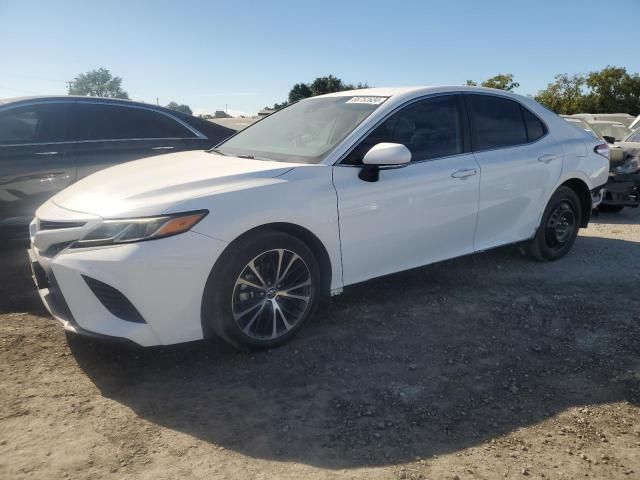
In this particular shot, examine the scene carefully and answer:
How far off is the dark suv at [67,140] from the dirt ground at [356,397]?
106 centimetres

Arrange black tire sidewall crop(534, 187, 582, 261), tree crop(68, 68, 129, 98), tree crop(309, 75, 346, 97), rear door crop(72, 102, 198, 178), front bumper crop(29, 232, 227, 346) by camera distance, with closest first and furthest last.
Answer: front bumper crop(29, 232, 227, 346), black tire sidewall crop(534, 187, 582, 261), rear door crop(72, 102, 198, 178), tree crop(309, 75, 346, 97), tree crop(68, 68, 129, 98)

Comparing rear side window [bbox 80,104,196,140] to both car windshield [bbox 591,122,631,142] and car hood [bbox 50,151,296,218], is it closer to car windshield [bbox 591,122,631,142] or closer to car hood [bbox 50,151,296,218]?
car hood [bbox 50,151,296,218]

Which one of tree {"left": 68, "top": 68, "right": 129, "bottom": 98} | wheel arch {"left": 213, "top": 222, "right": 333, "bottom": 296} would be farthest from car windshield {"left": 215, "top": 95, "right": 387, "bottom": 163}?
tree {"left": 68, "top": 68, "right": 129, "bottom": 98}

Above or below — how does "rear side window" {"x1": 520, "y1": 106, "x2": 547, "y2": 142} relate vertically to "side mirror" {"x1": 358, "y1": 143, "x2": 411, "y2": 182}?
above

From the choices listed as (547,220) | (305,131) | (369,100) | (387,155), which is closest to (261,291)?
(387,155)

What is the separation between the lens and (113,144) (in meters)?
5.31

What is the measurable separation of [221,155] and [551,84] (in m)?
38.6

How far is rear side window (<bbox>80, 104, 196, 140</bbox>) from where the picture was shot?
5297 millimetres

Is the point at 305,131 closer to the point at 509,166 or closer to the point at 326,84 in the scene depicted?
the point at 509,166

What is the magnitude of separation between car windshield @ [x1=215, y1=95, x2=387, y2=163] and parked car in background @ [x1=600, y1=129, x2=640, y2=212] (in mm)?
5166

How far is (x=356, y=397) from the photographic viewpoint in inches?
112

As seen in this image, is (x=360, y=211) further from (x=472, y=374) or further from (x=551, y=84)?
(x=551, y=84)

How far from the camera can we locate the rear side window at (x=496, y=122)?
4.43 metres

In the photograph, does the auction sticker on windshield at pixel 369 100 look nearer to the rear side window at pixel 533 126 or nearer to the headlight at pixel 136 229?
the rear side window at pixel 533 126
